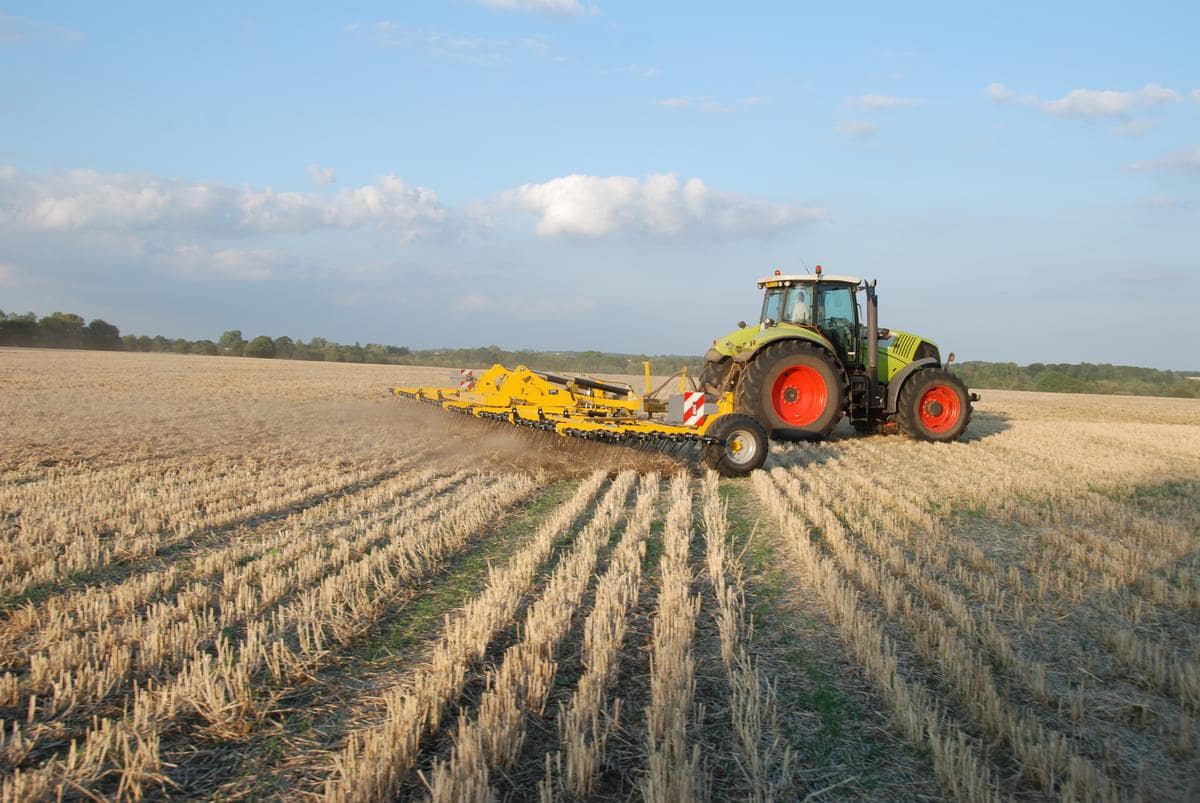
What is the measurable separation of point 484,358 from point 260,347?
13.7 meters

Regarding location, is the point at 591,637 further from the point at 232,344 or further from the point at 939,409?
the point at 232,344

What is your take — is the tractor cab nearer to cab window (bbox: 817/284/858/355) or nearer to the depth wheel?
cab window (bbox: 817/284/858/355)

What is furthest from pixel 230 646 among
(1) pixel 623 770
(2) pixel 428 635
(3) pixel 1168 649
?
(3) pixel 1168 649

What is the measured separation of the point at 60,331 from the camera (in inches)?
1635

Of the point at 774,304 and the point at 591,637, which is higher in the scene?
the point at 774,304

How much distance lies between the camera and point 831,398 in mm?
10008

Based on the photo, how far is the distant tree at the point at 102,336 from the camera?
4350 centimetres

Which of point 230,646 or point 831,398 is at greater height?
point 831,398

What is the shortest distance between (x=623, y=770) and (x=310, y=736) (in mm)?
1134

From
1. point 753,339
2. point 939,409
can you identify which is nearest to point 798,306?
point 753,339

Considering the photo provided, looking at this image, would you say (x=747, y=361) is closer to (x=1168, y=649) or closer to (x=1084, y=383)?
(x=1168, y=649)

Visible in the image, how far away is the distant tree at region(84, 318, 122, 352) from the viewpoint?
4350 cm

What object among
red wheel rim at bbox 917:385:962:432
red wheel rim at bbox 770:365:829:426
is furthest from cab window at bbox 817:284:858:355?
red wheel rim at bbox 917:385:962:432

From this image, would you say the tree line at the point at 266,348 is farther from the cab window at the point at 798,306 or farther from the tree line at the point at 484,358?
the cab window at the point at 798,306
